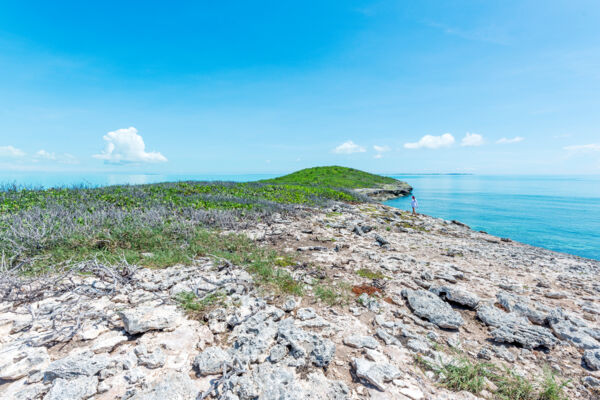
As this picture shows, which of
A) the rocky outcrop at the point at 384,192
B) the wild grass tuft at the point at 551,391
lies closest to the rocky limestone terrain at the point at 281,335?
the wild grass tuft at the point at 551,391

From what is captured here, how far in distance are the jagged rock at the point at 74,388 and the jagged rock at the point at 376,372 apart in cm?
279

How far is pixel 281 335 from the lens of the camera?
10.9ft

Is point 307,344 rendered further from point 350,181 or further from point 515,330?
point 350,181

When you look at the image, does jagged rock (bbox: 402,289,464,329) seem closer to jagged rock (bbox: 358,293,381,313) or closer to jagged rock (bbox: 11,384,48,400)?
jagged rock (bbox: 358,293,381,313)

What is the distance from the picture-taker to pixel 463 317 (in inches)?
174

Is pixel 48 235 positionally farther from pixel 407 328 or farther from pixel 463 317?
pixel 463 317

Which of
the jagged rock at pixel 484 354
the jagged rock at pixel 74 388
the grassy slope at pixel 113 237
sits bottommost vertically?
the jagged rock at pixel 484 354

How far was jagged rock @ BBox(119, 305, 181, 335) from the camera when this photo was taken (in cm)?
325

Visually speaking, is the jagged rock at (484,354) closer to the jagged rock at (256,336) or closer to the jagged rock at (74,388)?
the jagged rock at (256,336)

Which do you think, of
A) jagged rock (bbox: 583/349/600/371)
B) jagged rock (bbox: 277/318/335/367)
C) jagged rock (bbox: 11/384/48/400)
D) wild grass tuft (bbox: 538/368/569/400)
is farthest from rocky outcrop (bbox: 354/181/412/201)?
jagged rock (bbox: 11/384/48/400)

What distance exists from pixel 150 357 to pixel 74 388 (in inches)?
25.8

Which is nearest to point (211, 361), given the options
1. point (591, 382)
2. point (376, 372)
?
point (376, 372)

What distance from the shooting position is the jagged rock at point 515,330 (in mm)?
3658

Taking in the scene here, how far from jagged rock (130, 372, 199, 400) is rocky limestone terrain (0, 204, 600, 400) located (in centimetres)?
1
